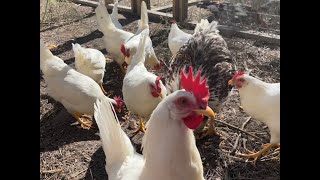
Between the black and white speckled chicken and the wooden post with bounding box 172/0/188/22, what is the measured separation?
1.92 metres

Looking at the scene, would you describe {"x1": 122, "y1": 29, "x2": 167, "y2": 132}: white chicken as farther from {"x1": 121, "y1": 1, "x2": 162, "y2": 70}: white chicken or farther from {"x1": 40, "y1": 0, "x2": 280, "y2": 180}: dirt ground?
{"x1": 121, "y1": 1, "x2": 162, "y2": 70}: white chicken

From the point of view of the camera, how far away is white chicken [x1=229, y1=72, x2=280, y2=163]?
2.38 meters

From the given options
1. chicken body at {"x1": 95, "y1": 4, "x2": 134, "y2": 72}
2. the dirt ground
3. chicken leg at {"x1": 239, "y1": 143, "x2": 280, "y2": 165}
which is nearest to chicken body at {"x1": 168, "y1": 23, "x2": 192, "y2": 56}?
the dirt ground

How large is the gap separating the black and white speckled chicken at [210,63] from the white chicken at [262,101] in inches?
4.7

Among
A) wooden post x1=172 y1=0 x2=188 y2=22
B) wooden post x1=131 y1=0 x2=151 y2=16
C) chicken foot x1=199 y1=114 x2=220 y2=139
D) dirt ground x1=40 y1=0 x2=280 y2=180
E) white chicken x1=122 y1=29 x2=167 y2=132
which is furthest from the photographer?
wooden post x1=131 y1=0 x2=151 y2=16

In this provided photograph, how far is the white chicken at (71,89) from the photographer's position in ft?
9.50

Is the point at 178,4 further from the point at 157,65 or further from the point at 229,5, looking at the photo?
the point at 157,65

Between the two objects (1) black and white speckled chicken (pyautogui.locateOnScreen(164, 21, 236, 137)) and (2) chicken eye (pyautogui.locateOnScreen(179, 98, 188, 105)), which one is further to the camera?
(1) black and white speckled chicken (pyautogui.locateOnScreen(164, 21, 236, 137))

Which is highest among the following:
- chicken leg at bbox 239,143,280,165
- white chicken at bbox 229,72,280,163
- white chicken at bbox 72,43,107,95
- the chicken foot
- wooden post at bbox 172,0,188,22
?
wooden post at bbox 172,0,188,22
